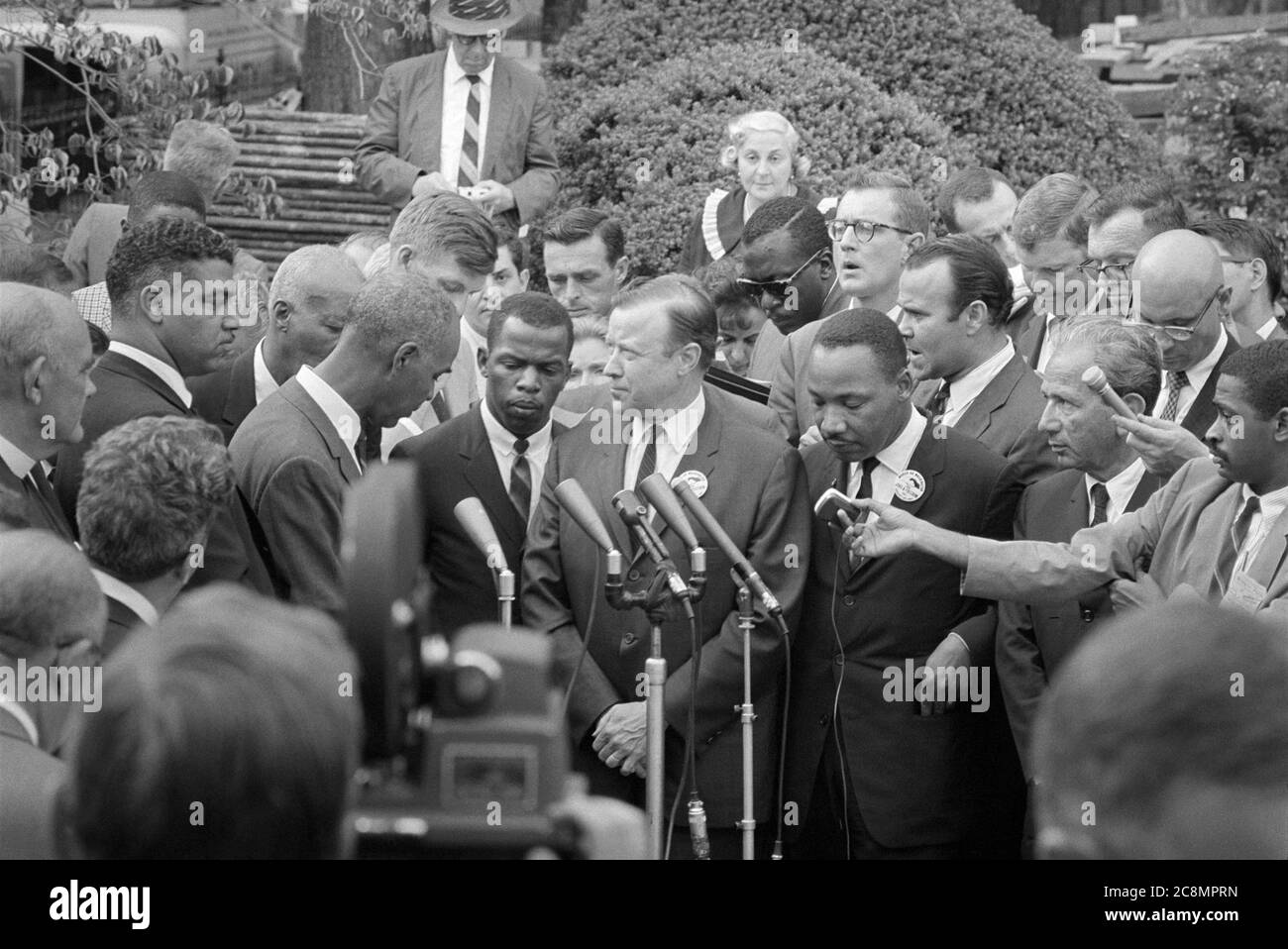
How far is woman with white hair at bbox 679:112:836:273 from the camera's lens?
962cm

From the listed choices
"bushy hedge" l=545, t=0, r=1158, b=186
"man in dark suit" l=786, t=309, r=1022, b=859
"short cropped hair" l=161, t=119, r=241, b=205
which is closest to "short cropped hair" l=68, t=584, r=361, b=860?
"man in dark suit" l=786, t=309, r=1022, b=859

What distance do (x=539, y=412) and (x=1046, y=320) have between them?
2.56m

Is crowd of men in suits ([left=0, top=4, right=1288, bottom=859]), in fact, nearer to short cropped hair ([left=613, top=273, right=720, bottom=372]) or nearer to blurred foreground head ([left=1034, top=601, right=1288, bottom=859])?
short cropped hair ([left=613, top=273, right=720, bottom=372])

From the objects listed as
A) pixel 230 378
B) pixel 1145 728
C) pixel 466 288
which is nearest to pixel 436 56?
pixel 466 288

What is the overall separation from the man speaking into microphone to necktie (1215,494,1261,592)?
1.35m

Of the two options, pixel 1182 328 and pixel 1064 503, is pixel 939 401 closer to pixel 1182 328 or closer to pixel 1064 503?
pixel 1182 328

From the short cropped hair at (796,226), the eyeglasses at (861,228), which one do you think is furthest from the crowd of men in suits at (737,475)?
the short cropped hair at (796,226)

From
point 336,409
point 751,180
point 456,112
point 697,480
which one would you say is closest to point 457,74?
point 456,112

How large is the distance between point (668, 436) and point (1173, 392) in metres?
1.81

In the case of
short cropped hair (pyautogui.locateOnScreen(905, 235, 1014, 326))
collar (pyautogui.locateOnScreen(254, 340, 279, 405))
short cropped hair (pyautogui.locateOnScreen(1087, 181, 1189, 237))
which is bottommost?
collar (pyautogui.locateOnScreen(254, 340, 279, 405))

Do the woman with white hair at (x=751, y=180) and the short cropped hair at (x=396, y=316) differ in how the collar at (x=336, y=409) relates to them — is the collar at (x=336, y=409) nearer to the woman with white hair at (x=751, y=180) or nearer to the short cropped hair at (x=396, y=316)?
the short cropped hair at (x=396, y=316)

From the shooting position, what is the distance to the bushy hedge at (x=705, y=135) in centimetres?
1130

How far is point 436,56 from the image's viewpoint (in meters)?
10.5

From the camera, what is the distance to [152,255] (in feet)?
20.2
